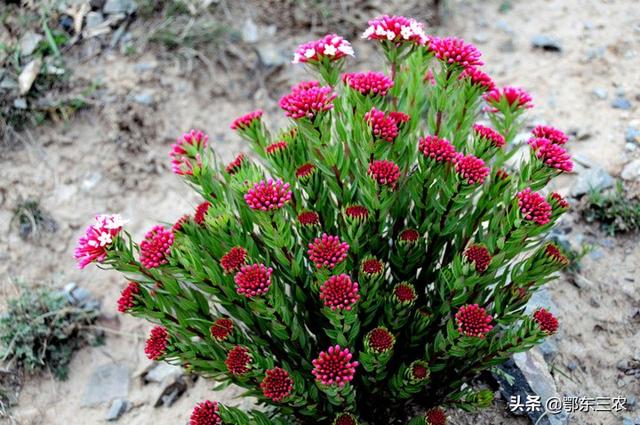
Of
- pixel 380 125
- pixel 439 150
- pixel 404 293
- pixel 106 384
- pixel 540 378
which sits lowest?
pixel 106 384

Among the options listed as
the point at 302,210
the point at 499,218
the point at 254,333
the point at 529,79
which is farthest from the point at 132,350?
the point at 529,79

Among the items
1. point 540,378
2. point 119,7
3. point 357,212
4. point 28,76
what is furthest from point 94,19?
point 540,378

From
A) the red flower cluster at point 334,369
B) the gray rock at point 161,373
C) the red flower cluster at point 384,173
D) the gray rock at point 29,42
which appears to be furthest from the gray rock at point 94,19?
the red flower cluster at point 334,369

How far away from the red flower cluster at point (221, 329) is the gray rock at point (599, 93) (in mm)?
4257

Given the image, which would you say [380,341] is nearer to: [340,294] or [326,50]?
[340,294]

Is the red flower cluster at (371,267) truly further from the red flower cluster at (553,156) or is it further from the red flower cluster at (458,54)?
the red flower cluster at (458,54)

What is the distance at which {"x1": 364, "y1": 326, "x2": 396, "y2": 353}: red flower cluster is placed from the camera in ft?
8.20

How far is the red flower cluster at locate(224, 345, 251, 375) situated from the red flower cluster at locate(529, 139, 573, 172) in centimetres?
160

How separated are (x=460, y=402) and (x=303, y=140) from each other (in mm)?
1544

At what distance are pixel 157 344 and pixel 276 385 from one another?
0.61 meters

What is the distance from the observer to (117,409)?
158 inches

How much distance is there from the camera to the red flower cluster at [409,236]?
276cm

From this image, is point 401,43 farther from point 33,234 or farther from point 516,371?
point 33,234

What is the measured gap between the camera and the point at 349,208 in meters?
2.64
